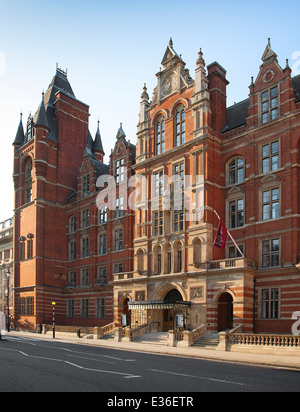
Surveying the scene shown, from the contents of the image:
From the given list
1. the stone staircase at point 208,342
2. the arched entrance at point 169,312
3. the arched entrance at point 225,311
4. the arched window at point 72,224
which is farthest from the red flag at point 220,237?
the arched window at point 72,224

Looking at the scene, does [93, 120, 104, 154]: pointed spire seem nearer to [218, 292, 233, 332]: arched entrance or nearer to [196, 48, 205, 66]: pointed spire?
[196, 48, 205, 66]: pointed spire

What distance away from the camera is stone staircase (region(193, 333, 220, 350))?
28.9 m

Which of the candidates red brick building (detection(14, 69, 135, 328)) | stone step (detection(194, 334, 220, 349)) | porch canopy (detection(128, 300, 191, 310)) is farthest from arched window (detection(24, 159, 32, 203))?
stone step (detection(194, 334, 220, 349))

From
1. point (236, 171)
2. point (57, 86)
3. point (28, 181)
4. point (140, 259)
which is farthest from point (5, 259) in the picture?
A: point (236, 171)

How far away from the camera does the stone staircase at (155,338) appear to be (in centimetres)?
3280

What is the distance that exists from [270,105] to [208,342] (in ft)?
60.4

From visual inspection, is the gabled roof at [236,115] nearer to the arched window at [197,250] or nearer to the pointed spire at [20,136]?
the arched window at [197,250]

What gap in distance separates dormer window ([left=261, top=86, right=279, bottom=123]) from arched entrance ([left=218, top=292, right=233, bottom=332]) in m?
Answer: 14.1

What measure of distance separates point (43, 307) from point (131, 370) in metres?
35.9

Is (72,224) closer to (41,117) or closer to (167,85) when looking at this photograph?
(41,117)

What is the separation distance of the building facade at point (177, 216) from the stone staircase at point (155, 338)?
1.65 meters

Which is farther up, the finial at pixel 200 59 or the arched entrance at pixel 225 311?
the finial at pixel 200 59
